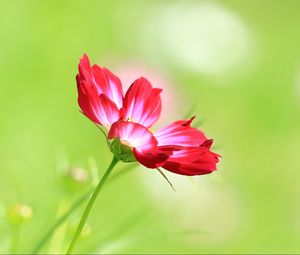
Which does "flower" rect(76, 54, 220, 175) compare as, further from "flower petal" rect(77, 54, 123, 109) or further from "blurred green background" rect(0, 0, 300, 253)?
"blurred green background" rect(0, 0, 300, 253)

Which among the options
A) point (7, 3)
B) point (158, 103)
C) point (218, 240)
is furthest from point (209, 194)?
point (158, 103)

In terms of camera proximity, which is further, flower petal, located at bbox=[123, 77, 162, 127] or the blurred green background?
the blurred green background

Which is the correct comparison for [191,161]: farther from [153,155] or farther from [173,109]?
[173,109]

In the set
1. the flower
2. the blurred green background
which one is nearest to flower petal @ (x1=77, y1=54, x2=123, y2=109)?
the flower

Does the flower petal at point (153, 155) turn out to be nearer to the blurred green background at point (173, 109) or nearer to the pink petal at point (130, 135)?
the pink petal at point (130, 135)

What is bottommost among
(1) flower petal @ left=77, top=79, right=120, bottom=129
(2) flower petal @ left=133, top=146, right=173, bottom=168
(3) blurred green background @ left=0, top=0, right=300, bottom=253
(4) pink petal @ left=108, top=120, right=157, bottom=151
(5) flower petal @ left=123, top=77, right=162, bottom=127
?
(2) flower petal @ left=133, top=146, right=173, bottom=168

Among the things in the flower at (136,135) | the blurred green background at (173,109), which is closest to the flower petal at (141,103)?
the flower at (136,135)
